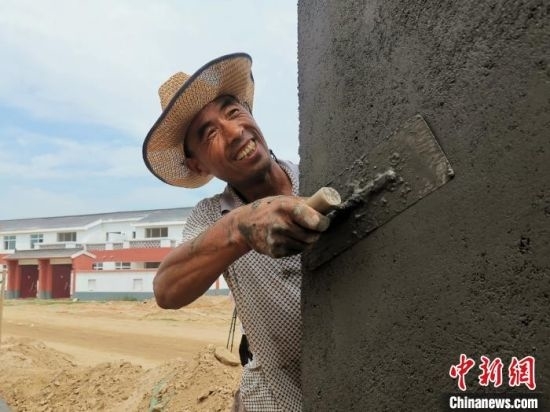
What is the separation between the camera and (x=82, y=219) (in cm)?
4319

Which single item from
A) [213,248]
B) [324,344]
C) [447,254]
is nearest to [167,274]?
[213,248]

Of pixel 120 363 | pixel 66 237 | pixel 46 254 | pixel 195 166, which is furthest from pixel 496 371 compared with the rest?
pixel 66 237

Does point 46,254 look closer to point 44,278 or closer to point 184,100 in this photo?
point 44,278

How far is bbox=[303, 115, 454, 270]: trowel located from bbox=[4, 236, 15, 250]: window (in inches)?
1818

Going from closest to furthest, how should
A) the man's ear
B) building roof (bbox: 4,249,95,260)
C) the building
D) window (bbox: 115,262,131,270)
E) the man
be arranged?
the man, the man's ear, the building, window (bbox: 115,262,131,270), building roof (bbox: 4,249,95,260)

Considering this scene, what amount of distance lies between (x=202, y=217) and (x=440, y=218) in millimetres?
1209

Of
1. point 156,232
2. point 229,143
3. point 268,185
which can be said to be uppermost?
point 156,232

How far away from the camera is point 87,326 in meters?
19.2

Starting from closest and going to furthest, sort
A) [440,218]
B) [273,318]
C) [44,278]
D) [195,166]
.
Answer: [440,218], [273,318], [195,166], [44,278]

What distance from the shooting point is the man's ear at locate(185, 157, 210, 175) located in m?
2.25

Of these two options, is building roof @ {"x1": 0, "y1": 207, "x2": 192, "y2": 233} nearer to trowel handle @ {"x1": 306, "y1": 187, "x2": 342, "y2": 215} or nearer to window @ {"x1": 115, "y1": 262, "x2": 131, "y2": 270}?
window @ {"x1": 115, "y1": 262, "x2": 131, "y2": 270}

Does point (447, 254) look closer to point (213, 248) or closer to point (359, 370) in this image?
point (359, 370)

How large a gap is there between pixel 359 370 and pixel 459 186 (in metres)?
0.51

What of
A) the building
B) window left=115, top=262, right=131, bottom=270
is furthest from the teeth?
window left=115, top=262, right=131, bottom=270
